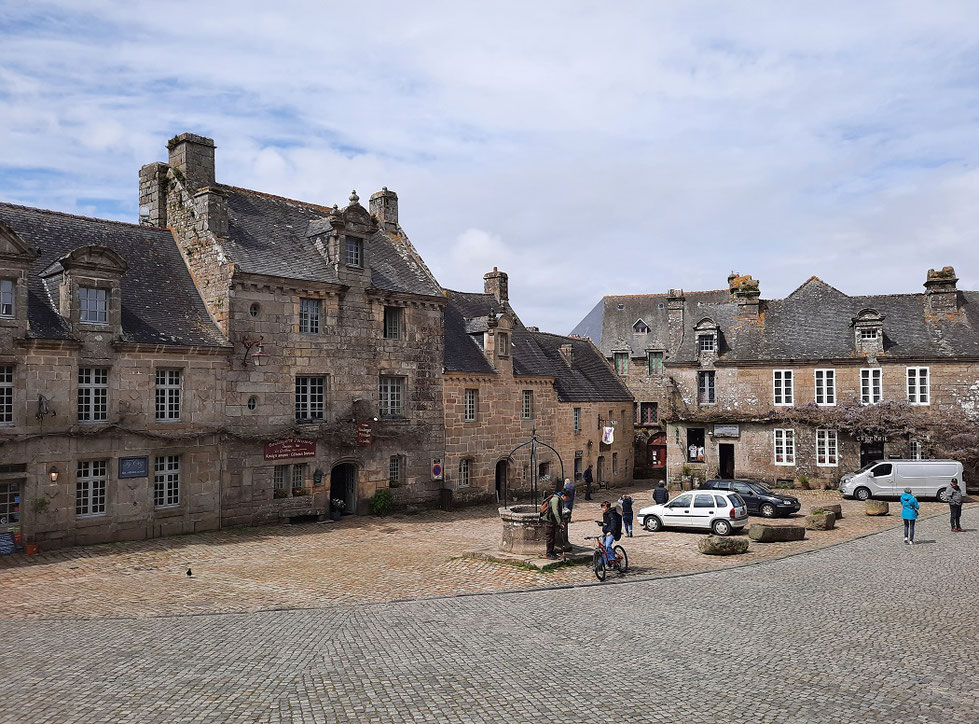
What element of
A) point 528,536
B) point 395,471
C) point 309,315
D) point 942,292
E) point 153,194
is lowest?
point 528,536

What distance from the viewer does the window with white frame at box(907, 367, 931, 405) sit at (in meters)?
35.6

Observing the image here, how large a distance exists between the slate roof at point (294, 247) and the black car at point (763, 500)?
13886 millimetres

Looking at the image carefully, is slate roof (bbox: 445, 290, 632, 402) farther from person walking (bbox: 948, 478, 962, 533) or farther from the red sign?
person walking (bbox: 948, 478, 962, 533)

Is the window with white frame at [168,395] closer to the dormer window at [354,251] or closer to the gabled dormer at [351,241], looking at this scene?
the gabled dormer at [351,241]

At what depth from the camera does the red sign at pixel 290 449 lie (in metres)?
25.5

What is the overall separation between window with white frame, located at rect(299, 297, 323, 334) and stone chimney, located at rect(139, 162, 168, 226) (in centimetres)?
635

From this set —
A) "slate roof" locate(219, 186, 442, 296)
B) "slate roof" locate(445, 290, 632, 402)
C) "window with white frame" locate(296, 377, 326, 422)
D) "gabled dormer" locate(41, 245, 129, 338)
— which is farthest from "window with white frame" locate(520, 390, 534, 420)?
"gabled dormer" locate(41, 245, 129, 338)

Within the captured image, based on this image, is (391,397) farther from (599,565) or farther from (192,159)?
(599,565)

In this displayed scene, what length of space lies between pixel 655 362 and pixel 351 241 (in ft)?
85.5

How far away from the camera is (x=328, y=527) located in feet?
85.0

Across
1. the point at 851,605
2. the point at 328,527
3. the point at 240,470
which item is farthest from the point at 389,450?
the point at 851,605

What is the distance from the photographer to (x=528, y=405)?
36875 millimetres

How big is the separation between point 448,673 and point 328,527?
15785mm

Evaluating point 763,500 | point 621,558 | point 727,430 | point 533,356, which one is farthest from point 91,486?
point 727,430
